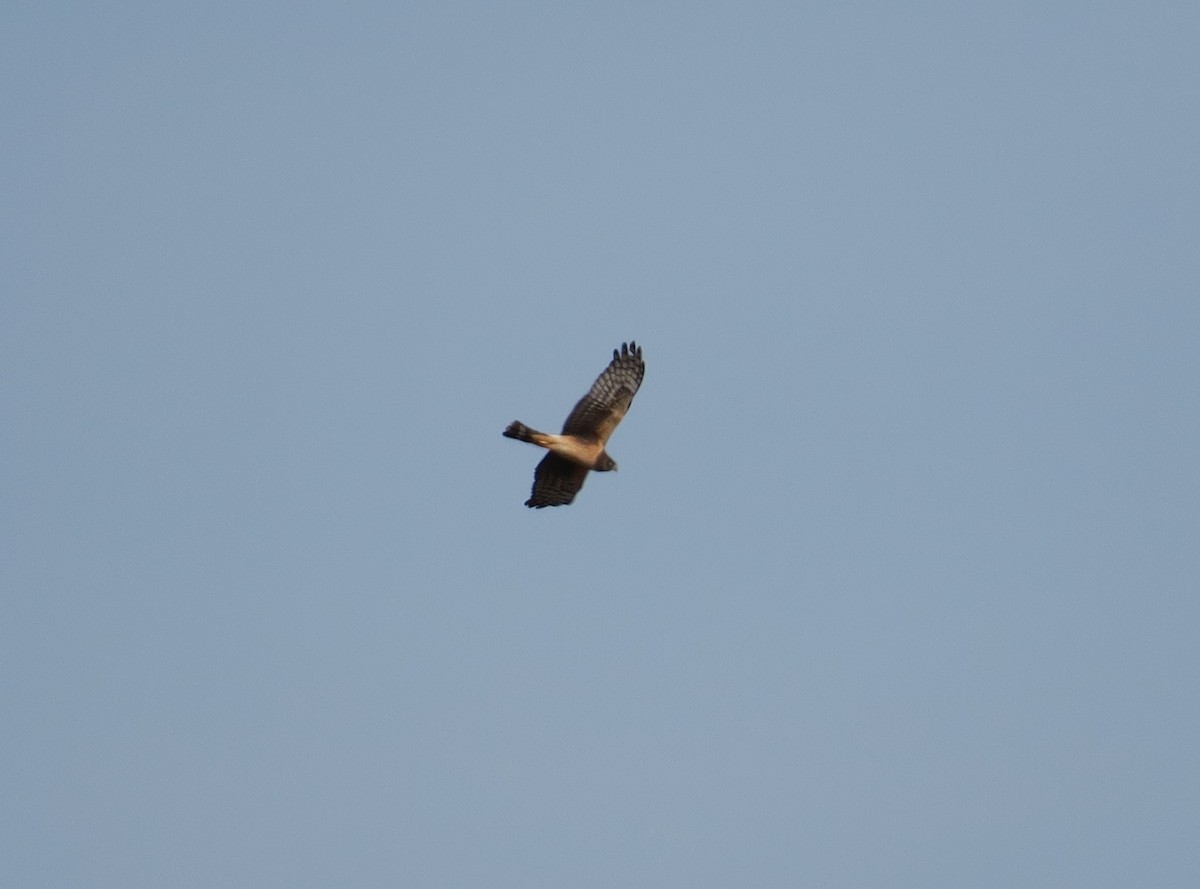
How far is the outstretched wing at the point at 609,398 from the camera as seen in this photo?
110ft

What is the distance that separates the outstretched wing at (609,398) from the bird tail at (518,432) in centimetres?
114

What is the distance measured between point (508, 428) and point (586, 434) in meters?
1.76

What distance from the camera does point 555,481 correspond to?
1346 inches

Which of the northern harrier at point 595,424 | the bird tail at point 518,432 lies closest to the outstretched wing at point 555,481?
the northern harrier at point 595,424

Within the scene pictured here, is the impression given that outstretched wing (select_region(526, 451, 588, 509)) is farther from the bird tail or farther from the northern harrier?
the bird tail

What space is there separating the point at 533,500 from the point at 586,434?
5.57ft

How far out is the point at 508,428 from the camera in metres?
32.5

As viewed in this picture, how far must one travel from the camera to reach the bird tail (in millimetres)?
32438

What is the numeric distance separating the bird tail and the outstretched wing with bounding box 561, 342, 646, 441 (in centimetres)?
114

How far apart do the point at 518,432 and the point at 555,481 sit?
6.69 feet

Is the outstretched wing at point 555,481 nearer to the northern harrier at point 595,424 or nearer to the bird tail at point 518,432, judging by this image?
the northern harrier at point 595,424

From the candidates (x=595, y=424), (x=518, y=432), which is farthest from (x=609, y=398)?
(x=518, y=432)

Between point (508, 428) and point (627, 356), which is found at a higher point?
point (627, 356)

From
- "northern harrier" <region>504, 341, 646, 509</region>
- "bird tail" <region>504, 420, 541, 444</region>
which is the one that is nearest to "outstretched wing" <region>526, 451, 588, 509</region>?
"northern harrier" <region>504, 341, 646, 509</region>
